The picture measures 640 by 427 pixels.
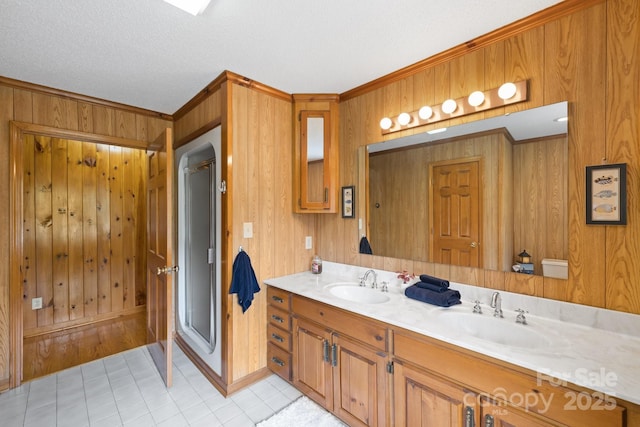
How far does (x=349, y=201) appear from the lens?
2.54 metres

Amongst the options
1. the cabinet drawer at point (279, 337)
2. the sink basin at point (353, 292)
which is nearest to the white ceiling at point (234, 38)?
the sink basin at point (353, 292)

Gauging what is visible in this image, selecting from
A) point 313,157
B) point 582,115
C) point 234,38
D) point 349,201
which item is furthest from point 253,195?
point 582,115

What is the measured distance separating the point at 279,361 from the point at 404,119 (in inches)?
83.1

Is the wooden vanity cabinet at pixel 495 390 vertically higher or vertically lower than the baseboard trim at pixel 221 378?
higher

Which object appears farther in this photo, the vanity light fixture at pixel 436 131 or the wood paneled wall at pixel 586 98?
the vanity light fixture at pixel 436 131

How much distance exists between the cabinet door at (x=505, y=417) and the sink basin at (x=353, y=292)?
0.96 meters

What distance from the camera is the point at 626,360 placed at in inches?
44.1

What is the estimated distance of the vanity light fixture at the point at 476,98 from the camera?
1.75 m

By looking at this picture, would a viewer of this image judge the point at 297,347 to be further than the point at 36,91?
No

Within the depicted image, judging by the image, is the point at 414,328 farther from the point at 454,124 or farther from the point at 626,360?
the point at 454,124

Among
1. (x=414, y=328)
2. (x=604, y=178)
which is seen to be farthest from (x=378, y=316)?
(x=604, y=178)

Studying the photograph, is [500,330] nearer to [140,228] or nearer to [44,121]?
[44,121]

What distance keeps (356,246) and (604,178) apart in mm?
1599

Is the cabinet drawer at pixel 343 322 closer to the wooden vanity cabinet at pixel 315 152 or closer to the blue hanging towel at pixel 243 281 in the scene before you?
the blue hanging towel at pixel 243 281
